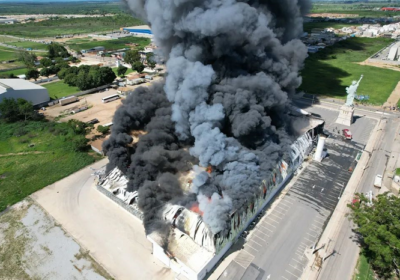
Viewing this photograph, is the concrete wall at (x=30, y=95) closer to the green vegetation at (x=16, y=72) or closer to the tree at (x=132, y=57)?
the tree at (x=132, y=57)

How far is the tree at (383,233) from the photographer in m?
18.4

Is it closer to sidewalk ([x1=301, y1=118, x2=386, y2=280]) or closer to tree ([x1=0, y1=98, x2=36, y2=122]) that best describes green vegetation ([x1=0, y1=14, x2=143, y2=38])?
tree ([x1=0, y1=98, x2=36, y2=122])

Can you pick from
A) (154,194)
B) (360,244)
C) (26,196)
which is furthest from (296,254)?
(26,196)

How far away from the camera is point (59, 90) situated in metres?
62.0

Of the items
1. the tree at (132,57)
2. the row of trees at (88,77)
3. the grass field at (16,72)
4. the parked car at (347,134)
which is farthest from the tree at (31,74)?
the parked car at (347,134)

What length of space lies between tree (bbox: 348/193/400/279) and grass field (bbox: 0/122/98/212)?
1194 inches

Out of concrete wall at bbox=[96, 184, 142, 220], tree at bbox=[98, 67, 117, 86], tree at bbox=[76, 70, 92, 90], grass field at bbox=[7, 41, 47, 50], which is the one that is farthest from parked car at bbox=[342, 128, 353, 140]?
grass field at bbox=[7, 41, 47, 50]

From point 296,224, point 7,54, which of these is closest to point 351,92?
point 296,224

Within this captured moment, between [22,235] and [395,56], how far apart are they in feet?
330

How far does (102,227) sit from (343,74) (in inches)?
2693

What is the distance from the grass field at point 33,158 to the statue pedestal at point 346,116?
38.0 metres

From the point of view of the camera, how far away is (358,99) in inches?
2103

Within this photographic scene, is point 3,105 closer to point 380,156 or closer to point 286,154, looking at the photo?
point 286,154

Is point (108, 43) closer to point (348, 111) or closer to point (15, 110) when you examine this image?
point (15, 110)
